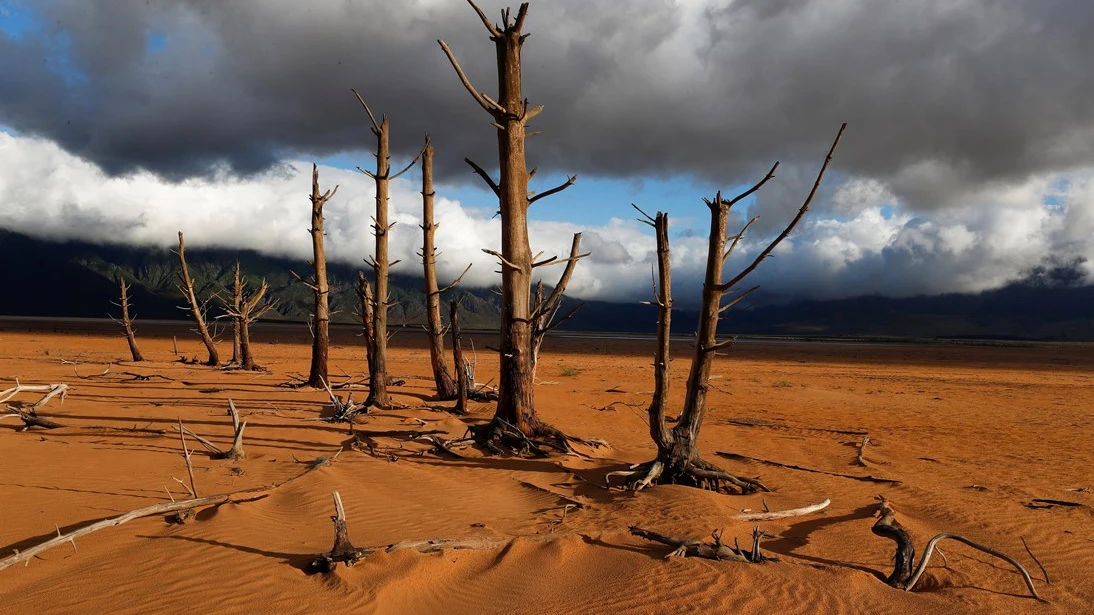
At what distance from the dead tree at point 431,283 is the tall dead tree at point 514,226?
4838 millimetres

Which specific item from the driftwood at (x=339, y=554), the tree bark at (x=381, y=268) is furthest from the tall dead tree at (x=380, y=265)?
the driftwood at (x=339, y=554)

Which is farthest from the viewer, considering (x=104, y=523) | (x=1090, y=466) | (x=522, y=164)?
(x=1090, y=466)

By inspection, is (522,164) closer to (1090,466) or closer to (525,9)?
(525,9)

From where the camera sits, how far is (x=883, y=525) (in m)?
4.92

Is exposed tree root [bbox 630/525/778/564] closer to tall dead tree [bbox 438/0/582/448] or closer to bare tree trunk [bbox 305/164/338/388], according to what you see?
tall dead tree [bbox 438/0/582/448]

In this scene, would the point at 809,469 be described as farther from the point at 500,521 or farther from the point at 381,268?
the point at 381,268

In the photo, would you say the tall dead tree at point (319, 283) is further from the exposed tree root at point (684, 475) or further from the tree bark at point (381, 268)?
the exposed tree root at point (684, 475)

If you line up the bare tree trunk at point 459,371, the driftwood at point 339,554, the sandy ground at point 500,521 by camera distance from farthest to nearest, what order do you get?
the bare tree trunk at point 459,371, the driftwood at point 339,554, the sandy ground at point 500,521

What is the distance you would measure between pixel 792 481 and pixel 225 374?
17.1 meters

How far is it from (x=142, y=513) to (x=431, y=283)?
911cm

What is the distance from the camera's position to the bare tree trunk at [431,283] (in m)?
13.3

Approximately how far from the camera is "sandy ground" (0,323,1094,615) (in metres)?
4.12

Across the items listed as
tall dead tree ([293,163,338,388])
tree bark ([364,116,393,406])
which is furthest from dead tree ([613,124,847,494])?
tall dead tree ([293,163,338,388])

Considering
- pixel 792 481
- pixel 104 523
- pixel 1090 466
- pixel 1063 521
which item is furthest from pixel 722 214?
pixel 1090 466
